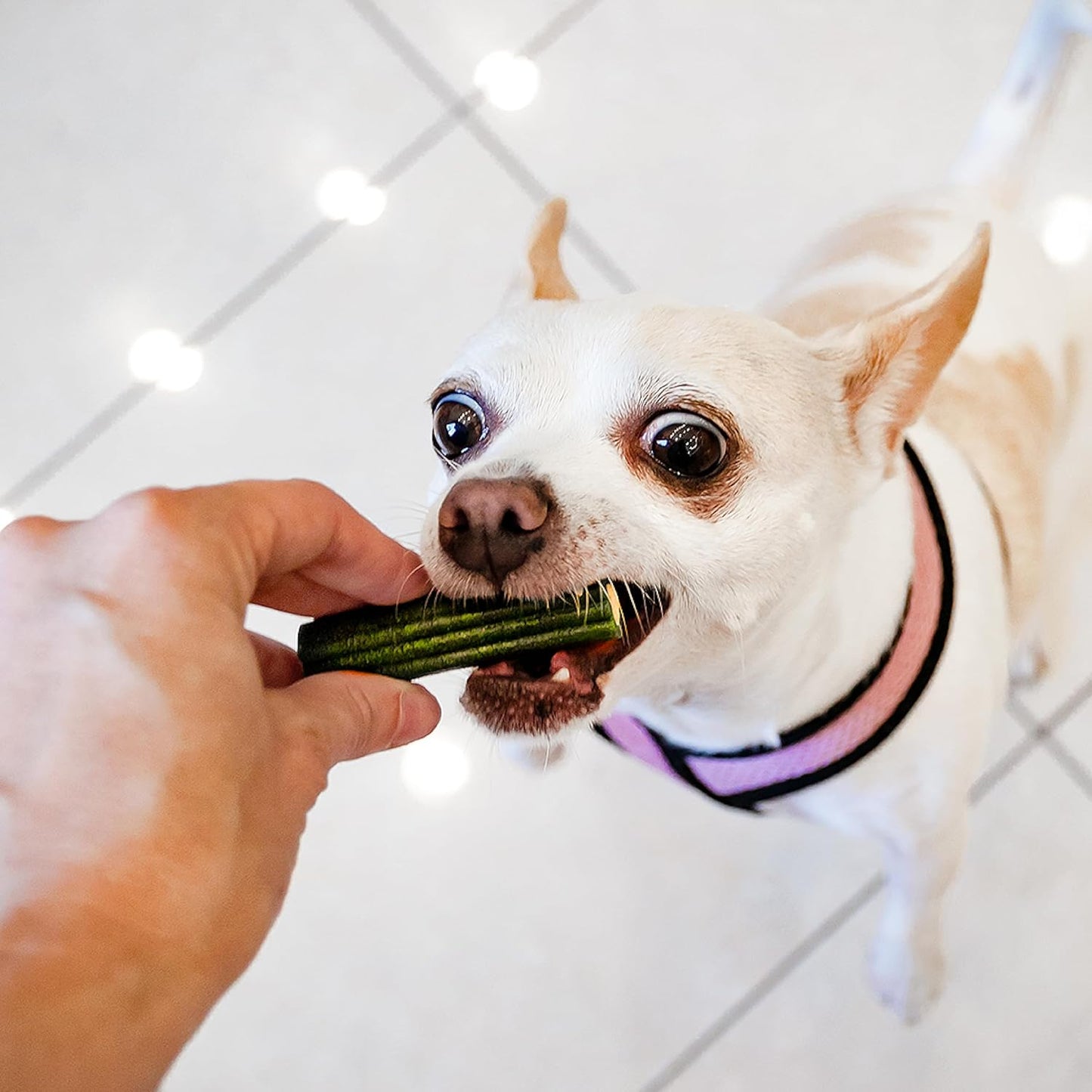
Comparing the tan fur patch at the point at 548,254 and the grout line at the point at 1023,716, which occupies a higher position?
the tan fur patch at the point at 548,254

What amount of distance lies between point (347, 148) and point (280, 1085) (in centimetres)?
156

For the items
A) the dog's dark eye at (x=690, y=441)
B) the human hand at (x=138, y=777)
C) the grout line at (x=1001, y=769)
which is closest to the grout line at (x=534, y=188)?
the grout line at (x=1001, y=769)

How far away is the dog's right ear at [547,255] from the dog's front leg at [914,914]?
638 millimetres

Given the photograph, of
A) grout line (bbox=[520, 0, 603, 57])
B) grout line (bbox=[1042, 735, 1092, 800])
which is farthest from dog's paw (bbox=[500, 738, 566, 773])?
grout line (bbox=[520, 0, 603, 57])

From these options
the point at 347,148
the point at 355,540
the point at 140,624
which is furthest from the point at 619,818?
the point at 347,148

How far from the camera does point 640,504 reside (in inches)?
30.4

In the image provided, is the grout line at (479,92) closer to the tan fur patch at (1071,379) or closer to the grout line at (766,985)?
the tan fur patch at (1071,379)

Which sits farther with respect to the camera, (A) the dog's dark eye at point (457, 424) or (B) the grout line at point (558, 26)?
(B) the grout line at point (558, 26)

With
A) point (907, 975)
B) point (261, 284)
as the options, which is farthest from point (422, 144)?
point (907, 975)

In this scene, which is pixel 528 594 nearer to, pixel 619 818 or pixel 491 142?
pixel 619 818

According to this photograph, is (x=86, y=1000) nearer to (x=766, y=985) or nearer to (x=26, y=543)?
(x=26, y=543)

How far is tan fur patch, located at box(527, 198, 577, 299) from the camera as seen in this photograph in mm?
983

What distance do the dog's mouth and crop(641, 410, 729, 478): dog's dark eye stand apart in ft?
0.32

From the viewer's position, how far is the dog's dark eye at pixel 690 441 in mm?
781
